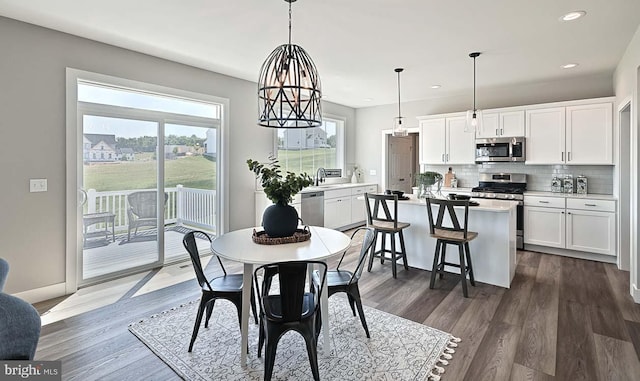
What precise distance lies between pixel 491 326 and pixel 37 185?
4.42 metres

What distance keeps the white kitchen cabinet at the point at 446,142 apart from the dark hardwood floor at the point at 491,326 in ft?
8.23

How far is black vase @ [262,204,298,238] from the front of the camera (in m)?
2.48

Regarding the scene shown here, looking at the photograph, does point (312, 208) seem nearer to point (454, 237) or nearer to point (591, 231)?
point (454, 237)

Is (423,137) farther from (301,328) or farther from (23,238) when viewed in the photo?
(23,238)

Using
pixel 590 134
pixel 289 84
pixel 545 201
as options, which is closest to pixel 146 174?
pixel 289 84

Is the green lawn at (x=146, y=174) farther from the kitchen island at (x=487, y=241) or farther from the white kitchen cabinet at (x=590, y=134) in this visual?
the white kitchen cabinet at (x=590, y=134)

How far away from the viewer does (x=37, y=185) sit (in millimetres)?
3234

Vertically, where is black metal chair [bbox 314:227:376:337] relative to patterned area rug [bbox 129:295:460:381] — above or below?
above

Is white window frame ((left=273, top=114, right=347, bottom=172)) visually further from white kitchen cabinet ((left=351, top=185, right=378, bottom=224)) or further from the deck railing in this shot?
the deck railing

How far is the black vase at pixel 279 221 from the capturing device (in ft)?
8.13

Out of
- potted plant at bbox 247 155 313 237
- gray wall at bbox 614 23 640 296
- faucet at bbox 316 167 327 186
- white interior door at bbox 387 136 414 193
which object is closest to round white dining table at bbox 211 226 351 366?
potted plant at bbox 247 155 313 237

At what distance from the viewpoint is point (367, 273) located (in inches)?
163

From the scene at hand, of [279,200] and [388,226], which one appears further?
[388,226]

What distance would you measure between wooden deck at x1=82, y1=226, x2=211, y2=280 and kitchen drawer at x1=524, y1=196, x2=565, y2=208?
203 inches
